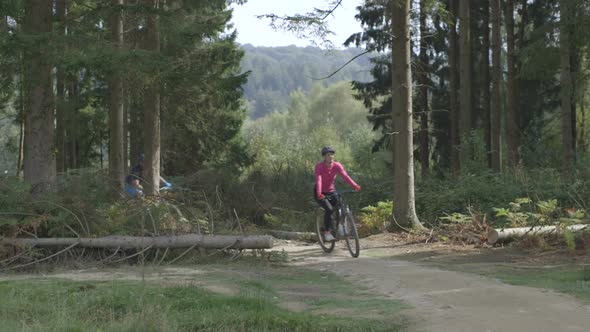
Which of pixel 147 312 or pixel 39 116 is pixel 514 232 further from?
pixel 39 116

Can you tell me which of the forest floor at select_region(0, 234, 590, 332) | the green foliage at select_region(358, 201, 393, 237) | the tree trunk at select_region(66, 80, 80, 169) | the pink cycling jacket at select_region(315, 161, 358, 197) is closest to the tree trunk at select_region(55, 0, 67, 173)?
the tree trunk at select_region(66, 80, 80, 169)

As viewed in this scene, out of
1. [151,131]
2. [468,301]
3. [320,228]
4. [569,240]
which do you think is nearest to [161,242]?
[320,228]

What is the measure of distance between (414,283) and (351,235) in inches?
151

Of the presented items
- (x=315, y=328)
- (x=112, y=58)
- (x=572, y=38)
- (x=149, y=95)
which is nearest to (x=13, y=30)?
(x=112, y=58)

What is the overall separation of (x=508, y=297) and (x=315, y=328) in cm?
243

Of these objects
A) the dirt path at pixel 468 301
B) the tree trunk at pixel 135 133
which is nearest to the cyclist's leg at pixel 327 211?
the dirt path at pixel 468 301

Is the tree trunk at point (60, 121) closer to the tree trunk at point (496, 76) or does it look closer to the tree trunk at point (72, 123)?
the tree trunk at point (72, 123)

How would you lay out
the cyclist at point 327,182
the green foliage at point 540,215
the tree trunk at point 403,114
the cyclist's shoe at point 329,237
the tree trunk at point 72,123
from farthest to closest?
1. the tree trunk at point 72,123
2. the tree trunk at point 403,114
3. the cyclist's shoe at point 329,237
4. the cyclist at point 327,182
5. the green foliage at point 540,215

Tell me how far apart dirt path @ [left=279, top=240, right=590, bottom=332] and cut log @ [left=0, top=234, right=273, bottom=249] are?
1.72 m

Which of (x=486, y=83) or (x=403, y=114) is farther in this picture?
(x=486, y=83)

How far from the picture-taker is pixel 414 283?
8.77m

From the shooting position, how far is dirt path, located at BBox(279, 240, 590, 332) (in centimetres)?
613

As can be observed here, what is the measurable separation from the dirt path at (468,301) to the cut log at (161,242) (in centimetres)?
172

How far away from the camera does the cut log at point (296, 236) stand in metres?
16.3
